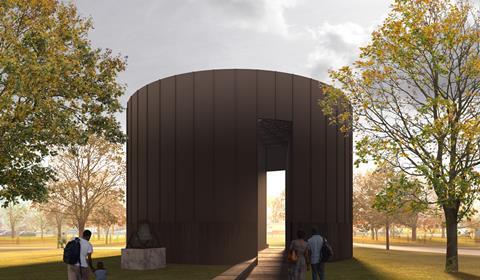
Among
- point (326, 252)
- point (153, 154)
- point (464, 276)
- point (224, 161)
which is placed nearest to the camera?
point (326, 252)

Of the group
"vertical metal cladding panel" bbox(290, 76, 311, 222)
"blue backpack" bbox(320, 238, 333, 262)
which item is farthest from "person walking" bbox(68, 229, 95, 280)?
"vertical metal cladding panel" bbox(290, 76, 311, 222)

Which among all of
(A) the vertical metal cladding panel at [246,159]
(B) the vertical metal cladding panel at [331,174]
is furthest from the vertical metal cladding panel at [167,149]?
(B) the vertical metal cladding panel at [331,174]

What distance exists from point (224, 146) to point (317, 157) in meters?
4.30

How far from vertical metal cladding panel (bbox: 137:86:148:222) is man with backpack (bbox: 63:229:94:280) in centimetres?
1299

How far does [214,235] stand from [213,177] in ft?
7.74

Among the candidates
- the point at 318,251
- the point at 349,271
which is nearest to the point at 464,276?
the point at 349,271

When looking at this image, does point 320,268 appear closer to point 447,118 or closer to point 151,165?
point 447,118

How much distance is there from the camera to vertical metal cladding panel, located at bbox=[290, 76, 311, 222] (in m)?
21.3

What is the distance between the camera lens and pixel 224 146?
68.7ft

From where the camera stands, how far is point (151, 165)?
74.0ft

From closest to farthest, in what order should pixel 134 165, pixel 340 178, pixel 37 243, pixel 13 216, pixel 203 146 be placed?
pixel 203 146, pixel 340 178, pixel 134 165, pixel 37 243, pixel 13 216

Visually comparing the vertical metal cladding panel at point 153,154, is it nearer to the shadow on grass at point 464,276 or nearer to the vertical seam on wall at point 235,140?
the vertical seam on wall at point 235,140

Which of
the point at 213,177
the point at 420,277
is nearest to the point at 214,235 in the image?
the point at 213,177

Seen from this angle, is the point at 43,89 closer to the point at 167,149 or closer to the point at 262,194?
the point at 167,149
